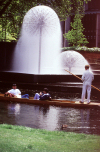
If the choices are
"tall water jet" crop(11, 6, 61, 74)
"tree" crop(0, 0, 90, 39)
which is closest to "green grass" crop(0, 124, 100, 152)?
"tall water jet" crop(11, 6, 61, 74)

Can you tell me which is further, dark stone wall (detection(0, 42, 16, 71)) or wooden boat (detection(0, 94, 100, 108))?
dark stone wall (detection(0, 42, 16, 71))

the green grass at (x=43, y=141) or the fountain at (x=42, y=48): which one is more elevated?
the fountain at (x=42, y=48)

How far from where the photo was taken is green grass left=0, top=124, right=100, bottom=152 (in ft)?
19.1

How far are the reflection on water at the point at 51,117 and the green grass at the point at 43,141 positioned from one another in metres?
0.94

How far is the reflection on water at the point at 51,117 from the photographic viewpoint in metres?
8.60

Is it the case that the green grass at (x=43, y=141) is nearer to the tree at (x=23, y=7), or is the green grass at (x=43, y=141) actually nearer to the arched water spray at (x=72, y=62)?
the tree at (x=23, y=7)

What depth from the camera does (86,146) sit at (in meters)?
6.18

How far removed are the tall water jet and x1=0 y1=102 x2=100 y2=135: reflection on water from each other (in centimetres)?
1280

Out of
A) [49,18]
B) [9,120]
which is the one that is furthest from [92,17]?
[9,120]

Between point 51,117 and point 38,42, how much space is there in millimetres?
21291

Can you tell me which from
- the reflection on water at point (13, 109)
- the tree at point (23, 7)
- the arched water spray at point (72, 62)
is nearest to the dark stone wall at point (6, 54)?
the tree at point (23, 7)

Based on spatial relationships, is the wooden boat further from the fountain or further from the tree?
the tree

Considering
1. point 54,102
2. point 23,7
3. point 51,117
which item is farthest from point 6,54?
point 51,117

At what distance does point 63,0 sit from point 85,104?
1508cm
